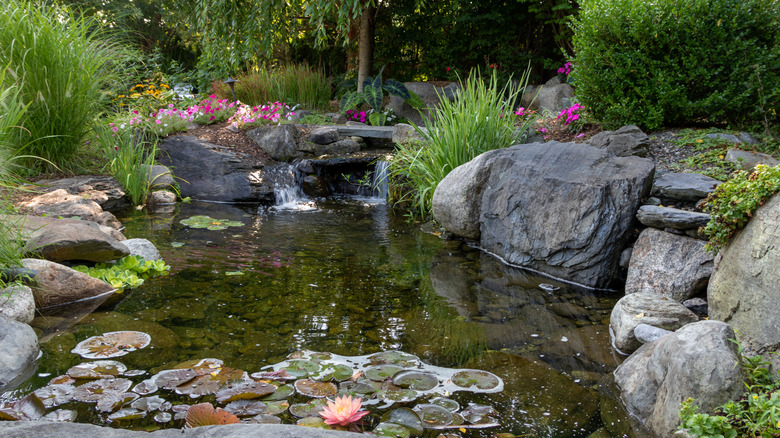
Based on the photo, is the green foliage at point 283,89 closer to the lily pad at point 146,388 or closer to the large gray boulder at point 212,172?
the large gray boulder at point 212,172

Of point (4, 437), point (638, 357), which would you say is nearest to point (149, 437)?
point (4, 437)

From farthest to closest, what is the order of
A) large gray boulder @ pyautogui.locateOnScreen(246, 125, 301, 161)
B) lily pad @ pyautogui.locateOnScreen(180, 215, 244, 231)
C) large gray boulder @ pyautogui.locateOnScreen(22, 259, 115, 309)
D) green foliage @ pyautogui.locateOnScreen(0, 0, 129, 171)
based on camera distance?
1. large gray boulder @ pyautogui.locateOnScreen(246, 125, 301, 161)
2. lily pad @ pyautogui.locateOnScreen(180, 215, 244, 231)
3. green foliage @ pyautogui.locateOnScreen(0, 0, 129, 171)
4. large gray boulder @ pyautogui.locateOnScreen(22, 259, 115, 309)

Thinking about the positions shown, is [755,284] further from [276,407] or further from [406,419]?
[276,407]

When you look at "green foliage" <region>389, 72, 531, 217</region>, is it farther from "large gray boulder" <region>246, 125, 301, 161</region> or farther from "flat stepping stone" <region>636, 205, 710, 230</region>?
"large gray boulder" <region>246, 125, 301, 161</region>

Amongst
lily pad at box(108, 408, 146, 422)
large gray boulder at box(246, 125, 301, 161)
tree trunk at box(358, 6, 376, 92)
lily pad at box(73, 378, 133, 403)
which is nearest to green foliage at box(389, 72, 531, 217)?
large gray boulder at box(246, 125, 301, 161)

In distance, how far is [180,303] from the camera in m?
3.37

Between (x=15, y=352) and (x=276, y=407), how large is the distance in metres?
1.39

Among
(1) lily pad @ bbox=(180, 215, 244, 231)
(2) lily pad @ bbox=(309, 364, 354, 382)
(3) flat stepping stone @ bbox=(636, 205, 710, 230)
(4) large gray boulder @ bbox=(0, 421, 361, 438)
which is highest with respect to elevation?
(4) large gray boulder @ bbox=(0, 421, 361, 438)

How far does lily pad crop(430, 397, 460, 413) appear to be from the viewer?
2.18m

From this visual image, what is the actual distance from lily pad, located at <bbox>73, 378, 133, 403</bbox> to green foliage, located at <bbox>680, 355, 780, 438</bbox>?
91.3 inches

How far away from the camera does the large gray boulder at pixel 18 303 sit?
2.82 meters

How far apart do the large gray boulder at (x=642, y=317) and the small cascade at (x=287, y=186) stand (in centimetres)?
496

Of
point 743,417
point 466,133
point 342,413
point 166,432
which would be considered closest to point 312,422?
point 342,413

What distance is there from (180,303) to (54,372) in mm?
966
